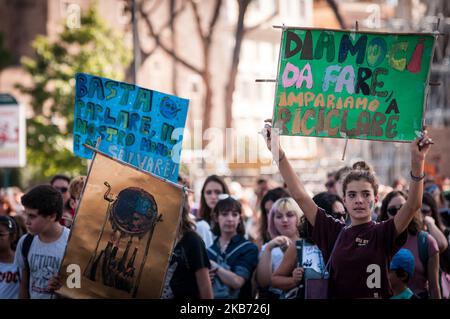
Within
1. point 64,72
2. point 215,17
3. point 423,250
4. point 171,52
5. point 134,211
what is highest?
point 215,17

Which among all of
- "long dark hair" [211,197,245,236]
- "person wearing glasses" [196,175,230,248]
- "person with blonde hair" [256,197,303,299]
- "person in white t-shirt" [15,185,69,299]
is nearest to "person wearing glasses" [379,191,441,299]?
"person with blonde hair" [256,197,303,299]

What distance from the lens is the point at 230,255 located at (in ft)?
29.4

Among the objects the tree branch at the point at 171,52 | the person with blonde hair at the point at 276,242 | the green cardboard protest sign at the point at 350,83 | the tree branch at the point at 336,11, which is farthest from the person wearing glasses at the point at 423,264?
the tree branch at the point at 171,52

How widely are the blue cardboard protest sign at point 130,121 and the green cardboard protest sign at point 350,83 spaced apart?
129 cm

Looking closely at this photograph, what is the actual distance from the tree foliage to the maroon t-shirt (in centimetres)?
2862

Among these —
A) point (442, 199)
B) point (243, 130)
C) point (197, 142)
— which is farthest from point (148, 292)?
point (243, 130)

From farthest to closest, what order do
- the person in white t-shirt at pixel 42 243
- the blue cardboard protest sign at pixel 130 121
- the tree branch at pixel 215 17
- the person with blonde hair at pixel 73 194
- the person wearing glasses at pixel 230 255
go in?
1. the tree branch at pixel 215 17
2. the person with blonde hair at pixel 73 194
3. the person wearing glasses at pixel 230 255
4. the blue cardboard protest sign at pixel 130 121
5. the person in white t-shirt at pixel 42 243

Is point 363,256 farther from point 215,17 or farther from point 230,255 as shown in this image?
point 215,17

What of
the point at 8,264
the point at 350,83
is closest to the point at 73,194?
the point at 8,264

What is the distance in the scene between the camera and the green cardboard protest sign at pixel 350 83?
7.25m

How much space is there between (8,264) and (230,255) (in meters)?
1.77

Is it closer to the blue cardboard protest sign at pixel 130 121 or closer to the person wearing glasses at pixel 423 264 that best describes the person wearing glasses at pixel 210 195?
the blue cardboard protest sign at pixel 130 121

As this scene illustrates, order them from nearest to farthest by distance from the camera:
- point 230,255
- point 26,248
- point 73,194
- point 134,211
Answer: point 134,211
point 26,248
point 230,255
point 73,194
